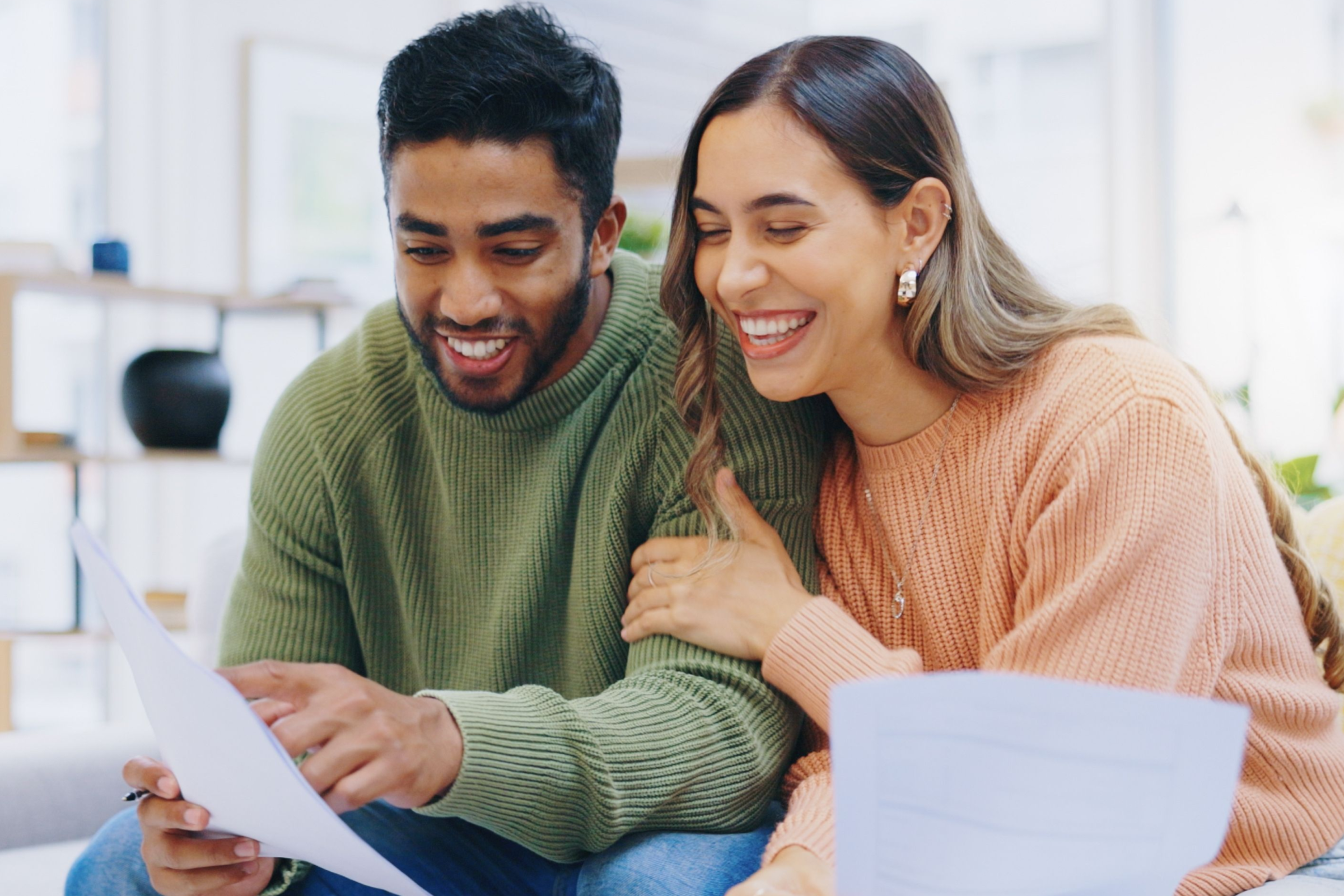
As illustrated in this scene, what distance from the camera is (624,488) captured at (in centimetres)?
130

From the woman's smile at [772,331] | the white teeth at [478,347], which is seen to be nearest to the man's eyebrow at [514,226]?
the white teeth at [478,347]

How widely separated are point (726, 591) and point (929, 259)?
35 centimetres

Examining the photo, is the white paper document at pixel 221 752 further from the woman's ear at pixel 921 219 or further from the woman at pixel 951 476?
the woman's ear at pixel 921 219

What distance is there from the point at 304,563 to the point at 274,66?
249cm

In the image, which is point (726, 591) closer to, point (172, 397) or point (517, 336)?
point (517, 336)

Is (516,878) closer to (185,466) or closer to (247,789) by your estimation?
(247,789)

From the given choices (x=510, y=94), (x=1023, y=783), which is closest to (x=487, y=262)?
(x=510, y=94)

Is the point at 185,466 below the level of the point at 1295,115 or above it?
below

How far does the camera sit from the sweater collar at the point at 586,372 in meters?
1.36

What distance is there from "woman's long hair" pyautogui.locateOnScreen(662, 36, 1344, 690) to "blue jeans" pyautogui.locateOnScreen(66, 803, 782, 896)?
286 mm

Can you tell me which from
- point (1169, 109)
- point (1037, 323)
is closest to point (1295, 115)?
point (1169, 109)

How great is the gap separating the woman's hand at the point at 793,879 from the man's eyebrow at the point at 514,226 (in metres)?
0.62

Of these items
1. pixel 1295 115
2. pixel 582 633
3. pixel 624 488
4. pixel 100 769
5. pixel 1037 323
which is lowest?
pixel 100 769

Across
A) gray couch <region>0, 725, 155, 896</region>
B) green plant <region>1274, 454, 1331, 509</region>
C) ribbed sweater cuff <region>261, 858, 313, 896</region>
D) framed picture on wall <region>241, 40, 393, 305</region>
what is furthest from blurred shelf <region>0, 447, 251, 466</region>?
green plant <region>1274, 454, 1331, 509</region>
